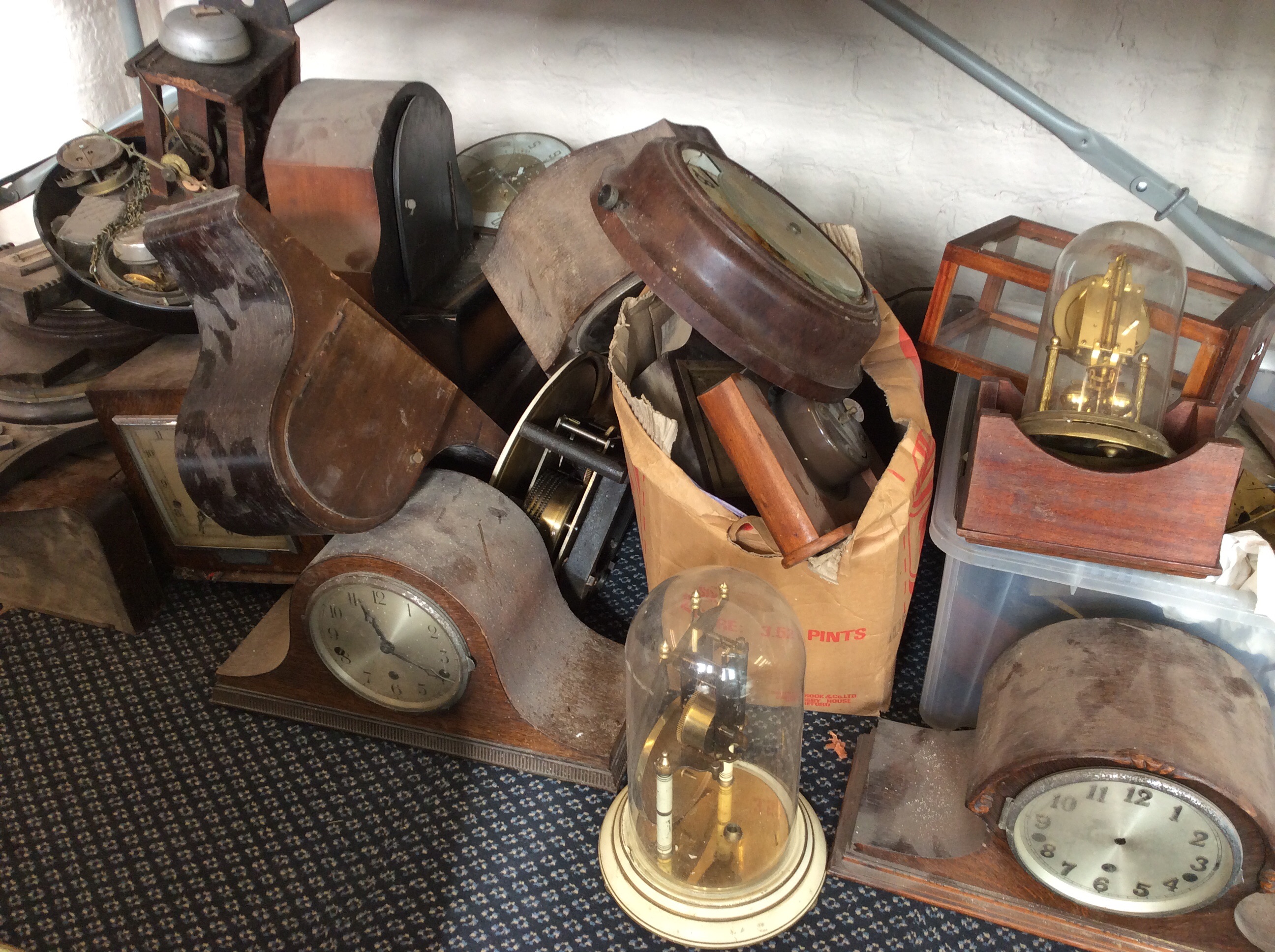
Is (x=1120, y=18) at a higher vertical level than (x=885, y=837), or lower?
higher

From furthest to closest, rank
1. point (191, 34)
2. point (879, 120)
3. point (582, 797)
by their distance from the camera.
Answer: point (879, 120), point (191, 34), point (582, 797)

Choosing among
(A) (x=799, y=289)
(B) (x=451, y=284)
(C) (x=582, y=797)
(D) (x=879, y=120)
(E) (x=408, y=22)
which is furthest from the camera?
(E) (x=408, y=22)

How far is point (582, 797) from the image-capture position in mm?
1491

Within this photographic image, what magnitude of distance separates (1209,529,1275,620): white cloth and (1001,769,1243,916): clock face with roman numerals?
0.29m

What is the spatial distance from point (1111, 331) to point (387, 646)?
1162 mm

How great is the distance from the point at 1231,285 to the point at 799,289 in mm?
779

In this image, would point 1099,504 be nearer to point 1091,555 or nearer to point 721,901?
point 1091,555

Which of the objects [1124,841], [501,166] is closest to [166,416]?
[501,166]

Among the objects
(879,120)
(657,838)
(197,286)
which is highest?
(879,120)

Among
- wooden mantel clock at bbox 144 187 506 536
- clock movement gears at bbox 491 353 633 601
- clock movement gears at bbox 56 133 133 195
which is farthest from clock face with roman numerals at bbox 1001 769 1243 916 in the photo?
clock movement gears at bbox 56 133 133 195

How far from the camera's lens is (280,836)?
1.44 meters

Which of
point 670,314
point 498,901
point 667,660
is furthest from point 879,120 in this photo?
point 498,901

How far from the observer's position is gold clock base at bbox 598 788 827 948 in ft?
4.14

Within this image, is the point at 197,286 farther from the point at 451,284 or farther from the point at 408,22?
the point at 408,22
